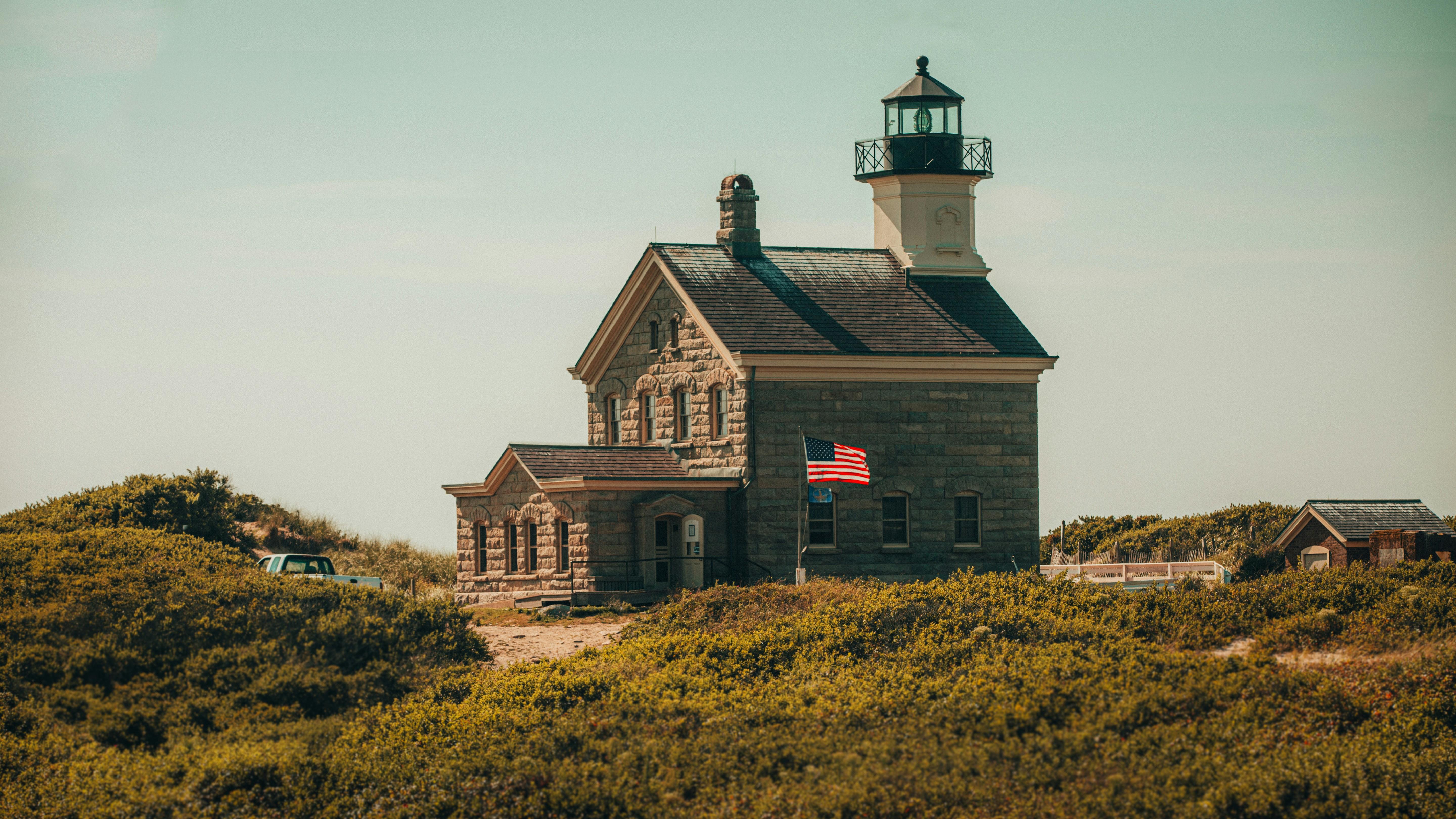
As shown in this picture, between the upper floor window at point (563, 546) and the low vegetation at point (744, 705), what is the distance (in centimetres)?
711

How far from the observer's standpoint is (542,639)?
24.4m

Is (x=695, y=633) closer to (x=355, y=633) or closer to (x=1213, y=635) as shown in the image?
(x=355, y=633)

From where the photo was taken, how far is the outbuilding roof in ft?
101

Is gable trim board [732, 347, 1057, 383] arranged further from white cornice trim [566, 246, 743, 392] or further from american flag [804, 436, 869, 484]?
american flag [804, 436, 869, 484]

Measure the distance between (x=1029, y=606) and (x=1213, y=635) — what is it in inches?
106

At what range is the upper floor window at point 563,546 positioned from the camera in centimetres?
3019

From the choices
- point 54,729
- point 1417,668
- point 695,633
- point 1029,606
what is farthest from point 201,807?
point 1417,668

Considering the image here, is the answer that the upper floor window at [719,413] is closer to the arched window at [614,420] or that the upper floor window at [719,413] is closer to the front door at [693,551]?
the front door at [693,551]

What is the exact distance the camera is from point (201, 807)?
15.6m

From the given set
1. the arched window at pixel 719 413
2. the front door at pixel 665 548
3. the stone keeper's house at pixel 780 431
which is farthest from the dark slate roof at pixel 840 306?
the front door at pixel 665 548

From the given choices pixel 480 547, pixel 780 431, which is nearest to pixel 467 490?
pixel 480 547

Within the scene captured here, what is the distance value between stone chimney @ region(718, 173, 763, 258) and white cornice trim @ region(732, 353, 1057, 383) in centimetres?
420

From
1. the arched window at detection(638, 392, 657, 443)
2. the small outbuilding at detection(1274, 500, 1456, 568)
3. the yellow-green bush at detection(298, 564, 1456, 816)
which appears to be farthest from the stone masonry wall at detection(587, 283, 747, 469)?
the small outbuilding at detection(1274, 500, 1456, 568)

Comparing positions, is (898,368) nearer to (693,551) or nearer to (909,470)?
(909,470)
